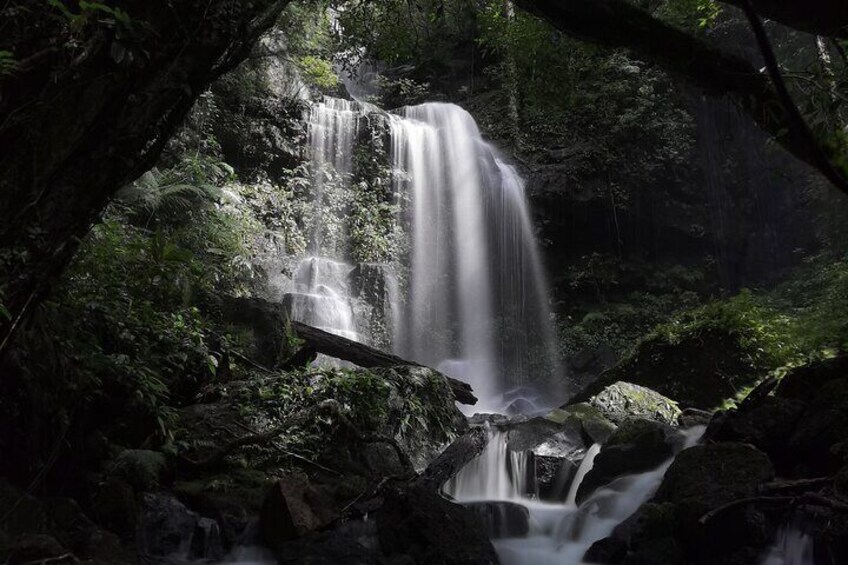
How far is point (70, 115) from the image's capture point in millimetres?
2959

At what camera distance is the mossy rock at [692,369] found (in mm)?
9523

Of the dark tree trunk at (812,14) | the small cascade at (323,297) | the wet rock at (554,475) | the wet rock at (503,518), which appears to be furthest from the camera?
the small cascade at (323,297)

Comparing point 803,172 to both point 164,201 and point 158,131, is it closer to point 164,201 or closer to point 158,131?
point 164,201

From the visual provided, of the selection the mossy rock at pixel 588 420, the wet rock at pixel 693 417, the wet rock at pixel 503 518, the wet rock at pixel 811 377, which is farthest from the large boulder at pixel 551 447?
the wet rock at pixel 811 377

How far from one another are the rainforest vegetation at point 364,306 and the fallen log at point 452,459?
0.10 feet

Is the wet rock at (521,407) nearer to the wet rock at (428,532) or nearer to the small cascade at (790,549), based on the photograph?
the wet rock at (428,532)

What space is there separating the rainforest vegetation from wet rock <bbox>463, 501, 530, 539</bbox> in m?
0.02

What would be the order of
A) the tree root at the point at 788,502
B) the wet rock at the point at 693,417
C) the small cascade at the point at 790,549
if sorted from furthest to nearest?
the wet rock at the point at 693,417
the small cascade at the point at 790,549
the tree root at the point at 788,502

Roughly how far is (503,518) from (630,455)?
1.62 metres

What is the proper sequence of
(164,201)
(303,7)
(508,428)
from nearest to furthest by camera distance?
(508,428), (164,201), (303,7)

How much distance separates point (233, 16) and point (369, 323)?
11088 millimetres

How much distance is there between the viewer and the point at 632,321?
1739 centimetres

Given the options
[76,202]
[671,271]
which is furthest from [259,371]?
[671,271]

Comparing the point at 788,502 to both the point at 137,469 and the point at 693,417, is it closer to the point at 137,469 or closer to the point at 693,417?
the point at 693,417
